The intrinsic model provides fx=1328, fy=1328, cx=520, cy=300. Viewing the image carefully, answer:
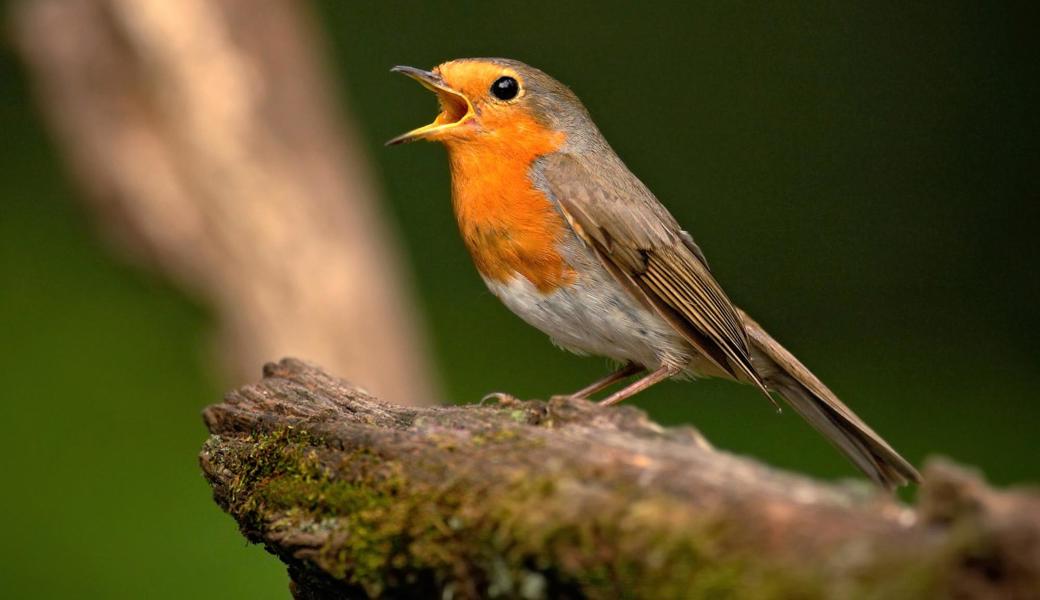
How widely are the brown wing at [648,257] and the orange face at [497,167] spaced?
0.24 feet

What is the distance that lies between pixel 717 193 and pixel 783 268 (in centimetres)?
68

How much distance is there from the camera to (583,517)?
1902mm

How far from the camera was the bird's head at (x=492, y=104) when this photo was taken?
12.0 feet

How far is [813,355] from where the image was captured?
28.2 ft

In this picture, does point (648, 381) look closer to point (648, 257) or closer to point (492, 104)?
point (648, 257)

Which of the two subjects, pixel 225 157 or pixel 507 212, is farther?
pixel 225 157

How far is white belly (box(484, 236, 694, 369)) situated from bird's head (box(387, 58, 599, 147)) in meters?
0.43

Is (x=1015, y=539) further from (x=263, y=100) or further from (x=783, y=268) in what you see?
(x=783, y=268)

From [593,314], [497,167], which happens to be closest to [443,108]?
[497,167]

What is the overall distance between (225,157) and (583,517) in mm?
5038

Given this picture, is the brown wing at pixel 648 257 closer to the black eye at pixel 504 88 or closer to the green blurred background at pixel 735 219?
the black eye at pixel 504 88

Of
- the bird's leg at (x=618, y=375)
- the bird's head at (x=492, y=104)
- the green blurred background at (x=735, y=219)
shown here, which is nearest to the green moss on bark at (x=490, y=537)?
the bird's head at (x=492, y=104)

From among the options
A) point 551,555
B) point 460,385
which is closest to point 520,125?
point 551,555

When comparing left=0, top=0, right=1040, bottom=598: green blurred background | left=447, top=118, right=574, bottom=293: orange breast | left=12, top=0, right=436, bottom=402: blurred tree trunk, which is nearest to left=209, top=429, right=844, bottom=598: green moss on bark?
left=447, top=118, right=574, bottom=293: orange breast
